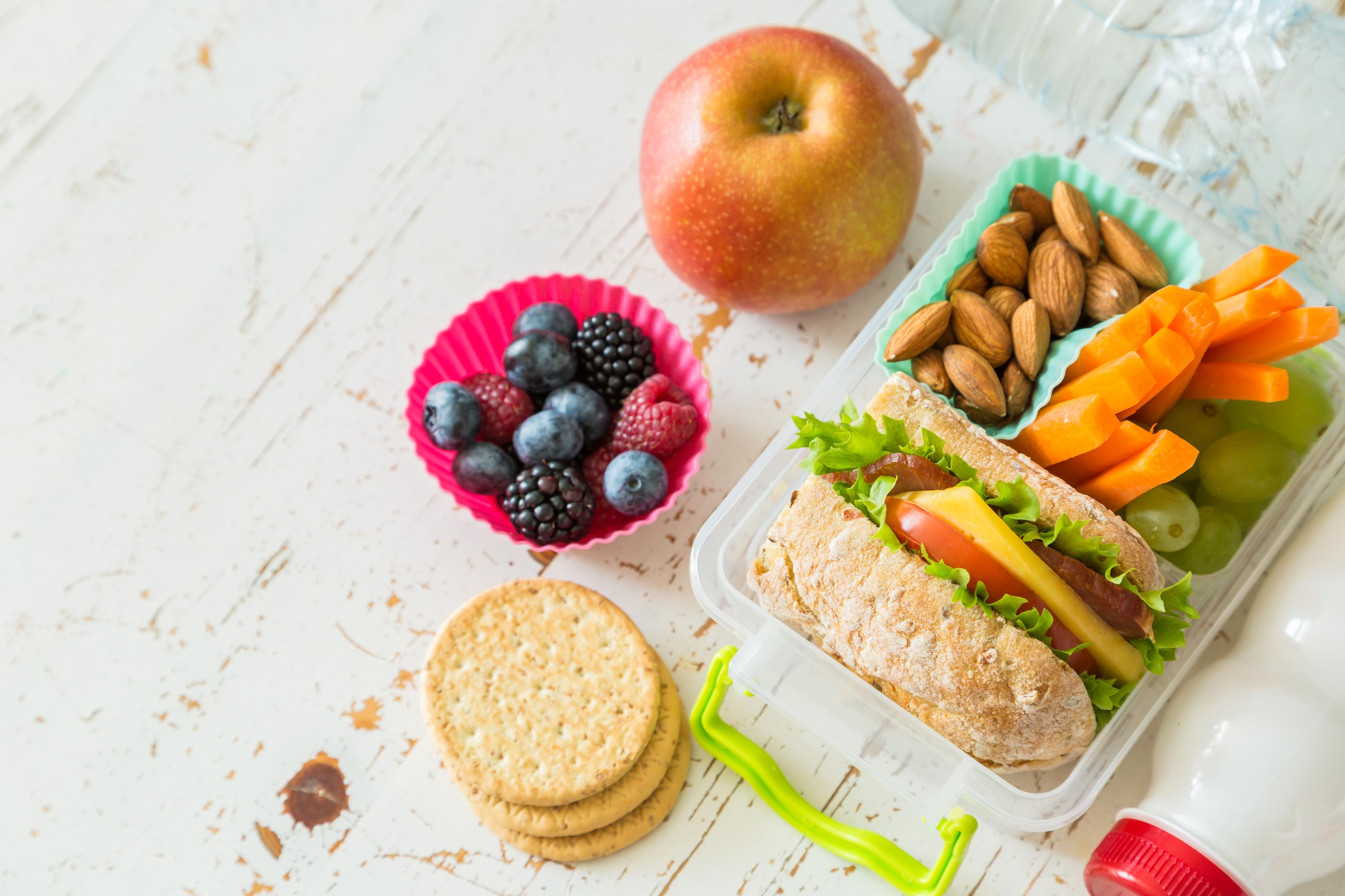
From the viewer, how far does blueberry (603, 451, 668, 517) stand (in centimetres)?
108

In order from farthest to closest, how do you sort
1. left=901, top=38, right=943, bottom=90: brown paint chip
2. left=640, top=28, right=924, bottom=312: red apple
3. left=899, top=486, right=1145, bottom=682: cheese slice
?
1. left=901, top=38, right=943, bottom=90: brown paint chip
2. left=640, top=28, right=924, bottom=312: red apple
3. left=899, top=486, right=1145, bottom=682: cheese slice

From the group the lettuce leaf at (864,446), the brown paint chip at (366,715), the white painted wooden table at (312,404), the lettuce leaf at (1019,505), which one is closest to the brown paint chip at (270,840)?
the white painted wooden table at (312,404)

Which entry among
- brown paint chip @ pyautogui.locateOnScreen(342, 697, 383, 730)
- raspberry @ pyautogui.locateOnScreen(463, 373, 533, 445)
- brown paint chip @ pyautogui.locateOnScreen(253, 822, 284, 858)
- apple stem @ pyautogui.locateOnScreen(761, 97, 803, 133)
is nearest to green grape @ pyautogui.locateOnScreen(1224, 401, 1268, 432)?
apple stem @ pyautogui.locateOnScreen(761, 97, 803, 133)

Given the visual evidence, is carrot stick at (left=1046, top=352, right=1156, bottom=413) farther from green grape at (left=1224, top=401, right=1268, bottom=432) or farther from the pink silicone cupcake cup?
the pink silicone cupcake cup

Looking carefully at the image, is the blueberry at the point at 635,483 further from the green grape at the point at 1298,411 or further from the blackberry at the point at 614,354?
the green grape at the point at 1298,411

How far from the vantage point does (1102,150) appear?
1.30m

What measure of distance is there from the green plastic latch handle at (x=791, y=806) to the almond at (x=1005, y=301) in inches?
19.3

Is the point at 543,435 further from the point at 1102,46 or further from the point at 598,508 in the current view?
the point at 1102,46

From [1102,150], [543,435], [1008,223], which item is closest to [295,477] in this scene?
[543,435]

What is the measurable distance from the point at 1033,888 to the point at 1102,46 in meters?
1.10

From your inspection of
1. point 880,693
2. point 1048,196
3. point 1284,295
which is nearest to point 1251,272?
point 1284,295

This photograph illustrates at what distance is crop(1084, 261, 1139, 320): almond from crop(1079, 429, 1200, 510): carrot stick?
0.16 metres

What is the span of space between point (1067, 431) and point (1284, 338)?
27 centimetres

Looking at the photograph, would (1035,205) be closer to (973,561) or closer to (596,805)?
(973,561)
